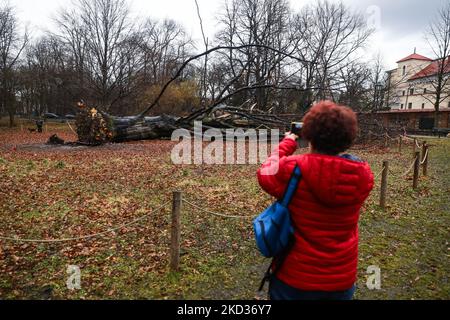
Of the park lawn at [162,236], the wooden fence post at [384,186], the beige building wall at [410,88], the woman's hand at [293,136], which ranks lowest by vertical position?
the park lawn at [162,236]

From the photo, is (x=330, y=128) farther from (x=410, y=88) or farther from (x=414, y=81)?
(x=410, y=88)

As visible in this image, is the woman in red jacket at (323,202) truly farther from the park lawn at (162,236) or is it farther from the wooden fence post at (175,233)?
the wooden fence post at (175,233)

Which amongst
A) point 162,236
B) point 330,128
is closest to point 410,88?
point 162,236

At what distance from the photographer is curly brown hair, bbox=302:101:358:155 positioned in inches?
67.9

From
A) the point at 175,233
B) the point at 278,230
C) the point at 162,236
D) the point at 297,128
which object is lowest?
the point at 162,236

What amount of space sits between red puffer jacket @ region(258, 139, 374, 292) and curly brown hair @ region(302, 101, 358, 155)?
3.7 inches

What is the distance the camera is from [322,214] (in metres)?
1.75

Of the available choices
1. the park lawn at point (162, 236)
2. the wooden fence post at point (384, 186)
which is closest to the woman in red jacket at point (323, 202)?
the park lawn at point (162, 236)

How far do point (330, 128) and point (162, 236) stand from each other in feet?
12.8

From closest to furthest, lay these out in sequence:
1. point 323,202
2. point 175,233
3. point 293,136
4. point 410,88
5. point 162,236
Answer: point 323,202 → point 293,136 → point 175,233 → point 162,236 → point 410,88

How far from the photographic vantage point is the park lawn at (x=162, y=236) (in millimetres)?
3684

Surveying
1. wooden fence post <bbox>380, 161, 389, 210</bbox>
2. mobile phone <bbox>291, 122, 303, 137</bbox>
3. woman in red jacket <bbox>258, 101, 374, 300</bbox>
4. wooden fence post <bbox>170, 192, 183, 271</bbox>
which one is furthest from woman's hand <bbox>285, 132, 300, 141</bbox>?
wooden fence post <bbox>380, 161, 389, 210</bbox>
